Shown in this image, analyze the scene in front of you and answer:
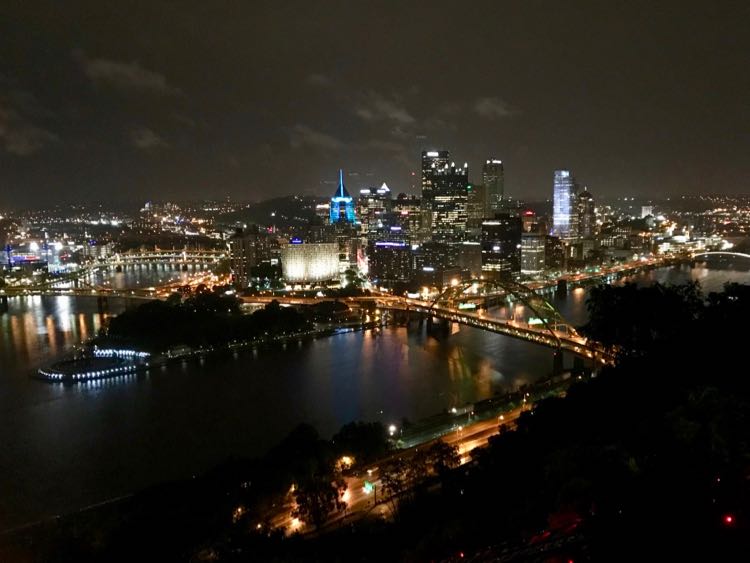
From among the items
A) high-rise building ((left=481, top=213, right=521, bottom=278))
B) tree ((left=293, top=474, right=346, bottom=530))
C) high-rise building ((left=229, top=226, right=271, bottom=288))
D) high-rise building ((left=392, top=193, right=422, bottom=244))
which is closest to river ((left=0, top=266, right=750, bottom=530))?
tree ((left=293, top=474, right=346, bottom=530))

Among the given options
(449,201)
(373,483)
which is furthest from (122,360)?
(449,201)

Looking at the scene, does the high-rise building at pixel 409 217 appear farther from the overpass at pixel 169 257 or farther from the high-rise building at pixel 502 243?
the overpass at pixel 169 257

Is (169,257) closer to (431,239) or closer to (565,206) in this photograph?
(431,239)

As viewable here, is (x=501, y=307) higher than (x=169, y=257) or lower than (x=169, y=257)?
lower

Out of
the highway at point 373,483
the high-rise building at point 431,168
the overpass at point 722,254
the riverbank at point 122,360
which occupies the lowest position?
the highway at point 373,483

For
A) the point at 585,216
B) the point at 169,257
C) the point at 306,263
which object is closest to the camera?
the point at 306,263

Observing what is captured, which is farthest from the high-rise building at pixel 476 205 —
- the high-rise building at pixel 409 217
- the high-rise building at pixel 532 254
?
the high-rise building at pixel 532 254

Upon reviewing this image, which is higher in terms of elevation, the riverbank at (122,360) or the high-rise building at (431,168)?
the high-rise building at (431,168)
